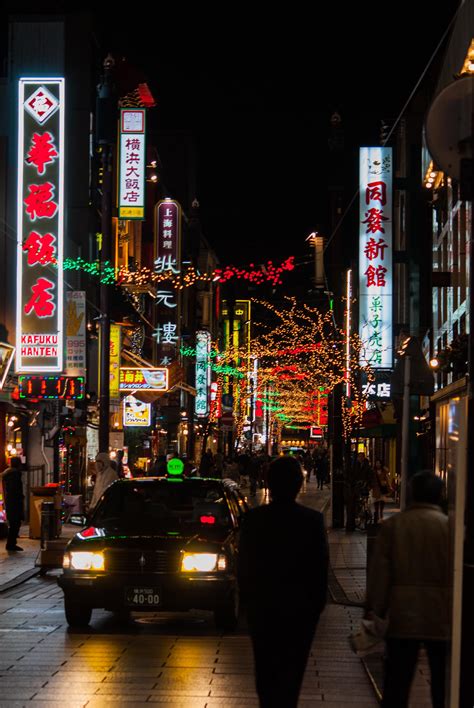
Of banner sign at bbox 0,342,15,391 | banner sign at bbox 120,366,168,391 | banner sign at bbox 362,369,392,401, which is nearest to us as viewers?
banner sign at bbox 0,342,15,391

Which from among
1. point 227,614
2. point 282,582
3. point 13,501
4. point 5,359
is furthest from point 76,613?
point 5,359

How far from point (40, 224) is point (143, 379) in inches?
470

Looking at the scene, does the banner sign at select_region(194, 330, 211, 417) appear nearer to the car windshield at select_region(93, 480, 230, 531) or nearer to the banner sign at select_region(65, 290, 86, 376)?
the banner sign at select_region(65, 290, 86, 376)

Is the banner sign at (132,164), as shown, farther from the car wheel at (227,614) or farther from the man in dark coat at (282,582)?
the man in dark coat at (282,582)

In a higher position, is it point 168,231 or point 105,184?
point 168,231

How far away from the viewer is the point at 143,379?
41.6 m

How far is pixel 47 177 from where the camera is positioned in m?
30.5

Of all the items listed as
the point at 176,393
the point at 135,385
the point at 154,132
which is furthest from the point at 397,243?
the point at 154,132

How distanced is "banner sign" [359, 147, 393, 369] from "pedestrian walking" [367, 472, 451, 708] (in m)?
26.4

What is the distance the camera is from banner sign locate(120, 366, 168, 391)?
1625 inches

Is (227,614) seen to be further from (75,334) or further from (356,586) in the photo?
(75,334)

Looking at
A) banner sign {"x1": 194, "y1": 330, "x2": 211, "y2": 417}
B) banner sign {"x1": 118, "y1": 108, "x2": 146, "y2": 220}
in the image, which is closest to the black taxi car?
banner sign {"x1": 118, "y1": 108, "x2": 146, "y2": 220}

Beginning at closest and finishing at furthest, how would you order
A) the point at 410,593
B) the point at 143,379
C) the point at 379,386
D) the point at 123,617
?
the point at 410,593
the point at 123,617
the point at 379,386
the point at 143,379

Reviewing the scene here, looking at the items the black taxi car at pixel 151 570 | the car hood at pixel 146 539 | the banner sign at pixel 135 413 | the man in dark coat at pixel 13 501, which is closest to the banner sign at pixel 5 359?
the man in dark coat at pixel 13 501
